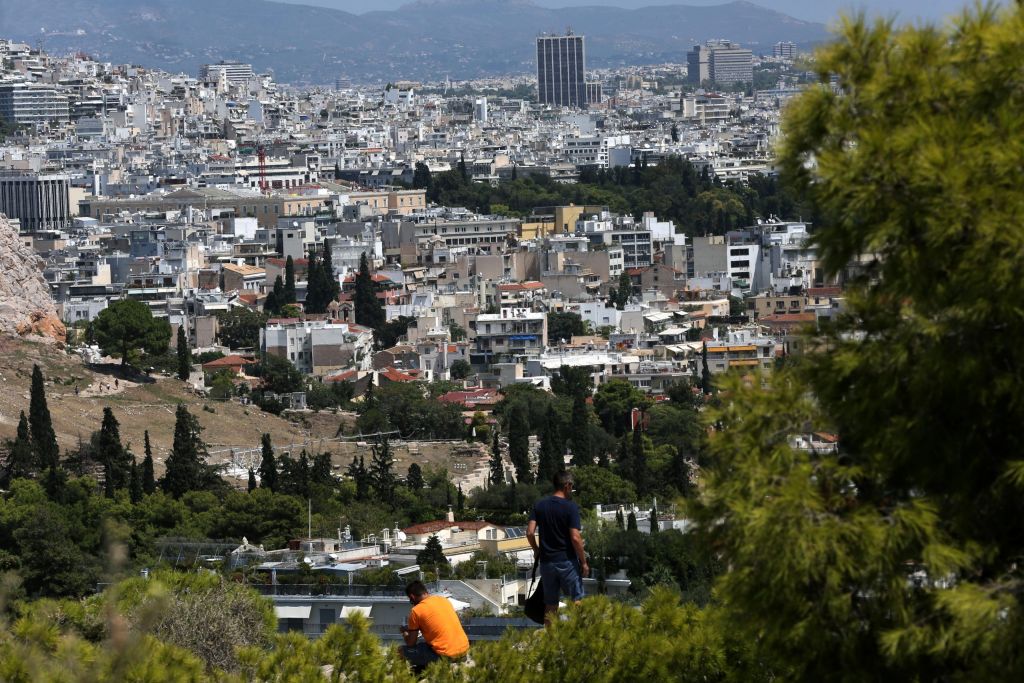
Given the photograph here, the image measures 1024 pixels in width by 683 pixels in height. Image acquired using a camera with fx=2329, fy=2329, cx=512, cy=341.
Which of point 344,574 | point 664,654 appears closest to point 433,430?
point 344,574

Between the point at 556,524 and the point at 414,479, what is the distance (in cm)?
2335

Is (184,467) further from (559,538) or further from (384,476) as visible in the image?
(559,538)

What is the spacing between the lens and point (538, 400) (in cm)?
4091

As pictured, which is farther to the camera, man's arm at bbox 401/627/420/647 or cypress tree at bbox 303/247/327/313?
cypress tree at bbox 303/247/327/313

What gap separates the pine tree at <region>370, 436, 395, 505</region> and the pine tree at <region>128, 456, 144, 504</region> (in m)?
3.16

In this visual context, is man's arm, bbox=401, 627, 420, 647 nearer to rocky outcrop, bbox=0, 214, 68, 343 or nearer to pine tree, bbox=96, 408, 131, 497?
pine tree, bbox=96, 408, 131, 497

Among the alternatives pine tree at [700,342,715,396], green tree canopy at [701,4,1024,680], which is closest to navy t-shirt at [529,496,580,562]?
green tree canopy at [701,4,1024,680]

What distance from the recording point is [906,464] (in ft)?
22.7

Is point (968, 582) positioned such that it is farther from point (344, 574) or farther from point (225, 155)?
point (225, 155)

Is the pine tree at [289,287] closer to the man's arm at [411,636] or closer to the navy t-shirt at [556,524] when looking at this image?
the man's arm at [411,636]

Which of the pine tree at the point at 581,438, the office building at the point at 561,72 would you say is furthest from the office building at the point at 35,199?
the office building at the point at 561,72

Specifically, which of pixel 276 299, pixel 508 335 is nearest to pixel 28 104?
pixel 276 299

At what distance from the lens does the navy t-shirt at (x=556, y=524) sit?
848 cm

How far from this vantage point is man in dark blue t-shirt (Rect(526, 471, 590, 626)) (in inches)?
334
